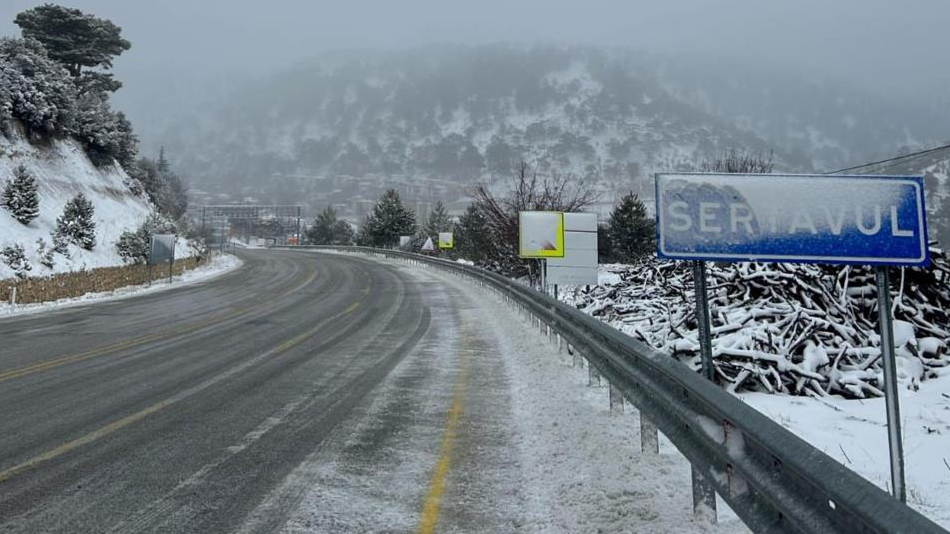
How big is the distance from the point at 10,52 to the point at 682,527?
1663 inches

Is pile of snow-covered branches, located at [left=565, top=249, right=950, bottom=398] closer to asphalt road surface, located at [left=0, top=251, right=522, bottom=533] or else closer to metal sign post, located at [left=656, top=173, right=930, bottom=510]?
asphalt road surface, located at [left=0, top=251, right=522, bottom=533]

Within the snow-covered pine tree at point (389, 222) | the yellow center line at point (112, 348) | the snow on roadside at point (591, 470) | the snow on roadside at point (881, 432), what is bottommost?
the snow on roadside at point (881, 432)

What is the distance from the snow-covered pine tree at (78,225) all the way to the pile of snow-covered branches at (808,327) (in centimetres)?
2779

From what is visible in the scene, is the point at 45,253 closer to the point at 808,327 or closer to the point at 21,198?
the point at 21,198

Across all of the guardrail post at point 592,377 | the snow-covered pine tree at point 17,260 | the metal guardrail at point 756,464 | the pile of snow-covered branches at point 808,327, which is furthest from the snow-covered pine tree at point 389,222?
the metal guardrail at point 756,464

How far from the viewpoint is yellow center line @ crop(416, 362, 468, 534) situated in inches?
130

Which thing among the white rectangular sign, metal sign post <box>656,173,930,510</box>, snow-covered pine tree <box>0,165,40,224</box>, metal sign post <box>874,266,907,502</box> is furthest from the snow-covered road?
snow-covered pine tree <box>0,165,40,224</box>

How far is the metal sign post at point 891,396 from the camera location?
272cm

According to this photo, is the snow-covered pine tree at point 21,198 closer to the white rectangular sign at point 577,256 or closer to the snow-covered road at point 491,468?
the white rectangular sign at point 577,256

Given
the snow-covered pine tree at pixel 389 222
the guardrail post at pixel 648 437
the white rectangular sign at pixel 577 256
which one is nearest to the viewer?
the guardrail post at pixel 648 437

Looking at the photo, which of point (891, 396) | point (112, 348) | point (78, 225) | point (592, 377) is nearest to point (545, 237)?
point (592, 377)

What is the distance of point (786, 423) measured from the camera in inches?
206

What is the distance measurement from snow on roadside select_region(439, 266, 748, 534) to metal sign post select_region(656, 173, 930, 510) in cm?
94

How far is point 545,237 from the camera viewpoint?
1213 cm
